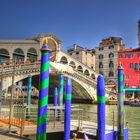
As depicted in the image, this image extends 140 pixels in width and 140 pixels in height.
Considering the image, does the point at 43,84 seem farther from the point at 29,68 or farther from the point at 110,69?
the point at 110,69

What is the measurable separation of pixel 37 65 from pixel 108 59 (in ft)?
62.9

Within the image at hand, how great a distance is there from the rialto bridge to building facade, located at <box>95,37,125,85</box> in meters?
3.67

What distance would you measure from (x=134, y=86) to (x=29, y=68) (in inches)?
755

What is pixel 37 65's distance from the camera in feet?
74.9

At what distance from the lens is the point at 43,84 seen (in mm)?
4164

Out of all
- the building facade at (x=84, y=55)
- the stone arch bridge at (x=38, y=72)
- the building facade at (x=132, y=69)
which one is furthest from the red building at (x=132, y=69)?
the stone arch bridge at (x=38, y=72)

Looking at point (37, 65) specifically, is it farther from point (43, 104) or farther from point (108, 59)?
point (108, 59)

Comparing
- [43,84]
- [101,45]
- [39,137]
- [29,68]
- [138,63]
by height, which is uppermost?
[101,45]

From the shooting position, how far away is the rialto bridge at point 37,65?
22.0 m

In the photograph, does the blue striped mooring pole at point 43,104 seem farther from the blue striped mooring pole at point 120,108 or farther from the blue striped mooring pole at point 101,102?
the blue striped mooring pole at point 120,108

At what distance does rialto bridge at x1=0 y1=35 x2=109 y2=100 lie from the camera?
22.0 m

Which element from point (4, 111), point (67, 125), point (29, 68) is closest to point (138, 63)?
point (29, 68)

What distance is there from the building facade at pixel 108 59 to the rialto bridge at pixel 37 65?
12.0 ft

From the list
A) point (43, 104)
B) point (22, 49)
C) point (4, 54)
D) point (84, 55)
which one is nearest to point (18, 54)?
point (22, 49)
